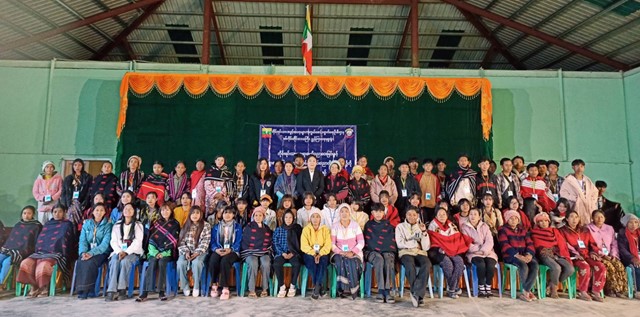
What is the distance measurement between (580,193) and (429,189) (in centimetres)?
176

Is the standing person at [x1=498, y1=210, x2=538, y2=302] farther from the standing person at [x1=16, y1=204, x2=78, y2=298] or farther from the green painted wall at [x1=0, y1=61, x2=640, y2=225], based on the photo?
the standing person at [x1=16, y1=204, x2=78, y2=298]

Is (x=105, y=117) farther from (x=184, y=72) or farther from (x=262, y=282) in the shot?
(x=262, y=282)

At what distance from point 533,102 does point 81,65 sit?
24.3ft

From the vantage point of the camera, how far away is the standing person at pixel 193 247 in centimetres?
392

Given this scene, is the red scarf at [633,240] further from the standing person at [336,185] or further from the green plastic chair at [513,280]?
the standing person at [336,185]

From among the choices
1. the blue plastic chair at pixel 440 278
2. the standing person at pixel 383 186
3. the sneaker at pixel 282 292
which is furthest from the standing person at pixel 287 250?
the blue plastic chair at pixel 440 278

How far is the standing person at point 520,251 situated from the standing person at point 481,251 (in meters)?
0.16

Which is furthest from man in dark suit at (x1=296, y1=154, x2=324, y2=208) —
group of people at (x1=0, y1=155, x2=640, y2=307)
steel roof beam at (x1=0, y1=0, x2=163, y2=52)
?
steel roof beam at (x1=0, y1=0, x2=163, y2=52)

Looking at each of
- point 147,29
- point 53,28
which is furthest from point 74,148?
point 147,29

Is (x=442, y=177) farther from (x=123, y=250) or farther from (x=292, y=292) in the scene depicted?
(x=123, y=250)

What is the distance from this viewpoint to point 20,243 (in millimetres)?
4199

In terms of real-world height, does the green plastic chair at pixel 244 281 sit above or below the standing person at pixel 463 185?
below

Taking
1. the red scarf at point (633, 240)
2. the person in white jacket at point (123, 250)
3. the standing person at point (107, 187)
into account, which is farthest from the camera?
the standing person at point (107, 187)

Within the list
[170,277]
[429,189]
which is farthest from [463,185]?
[170,277]
